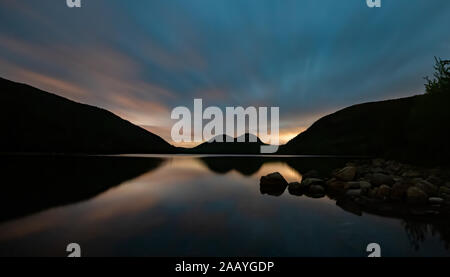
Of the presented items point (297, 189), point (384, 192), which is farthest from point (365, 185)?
point (297, 189)

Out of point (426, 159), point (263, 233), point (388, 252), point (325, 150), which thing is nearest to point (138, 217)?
point (263, 233)

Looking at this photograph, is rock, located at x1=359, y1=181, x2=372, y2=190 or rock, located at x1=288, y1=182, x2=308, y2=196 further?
rock, located at x1=288, y1=182, x2=308, y2=196

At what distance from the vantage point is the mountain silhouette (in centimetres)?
10175

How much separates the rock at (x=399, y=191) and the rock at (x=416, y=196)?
223 millimetres

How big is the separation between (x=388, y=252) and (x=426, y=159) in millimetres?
17264

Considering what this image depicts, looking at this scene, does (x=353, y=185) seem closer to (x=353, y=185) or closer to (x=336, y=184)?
(x=353, y=185)

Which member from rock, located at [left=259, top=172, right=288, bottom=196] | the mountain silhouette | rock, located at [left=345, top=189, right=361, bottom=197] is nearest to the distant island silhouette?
the mountain silhouette

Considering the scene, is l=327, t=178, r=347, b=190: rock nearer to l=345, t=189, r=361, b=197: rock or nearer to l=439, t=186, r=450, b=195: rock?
l=345, t=189, r=361, b=197: rock

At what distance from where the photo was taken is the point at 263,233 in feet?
24.0

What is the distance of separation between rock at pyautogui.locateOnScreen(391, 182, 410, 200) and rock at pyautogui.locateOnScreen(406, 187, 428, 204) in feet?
0.73

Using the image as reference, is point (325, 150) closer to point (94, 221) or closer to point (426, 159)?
point (426, 159)

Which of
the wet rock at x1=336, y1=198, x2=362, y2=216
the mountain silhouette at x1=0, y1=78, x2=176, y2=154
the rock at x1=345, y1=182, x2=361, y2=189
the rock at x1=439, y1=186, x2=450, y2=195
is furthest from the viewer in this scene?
the mountain silhouette at x1=0, y1=78, x2=176, y2=154
